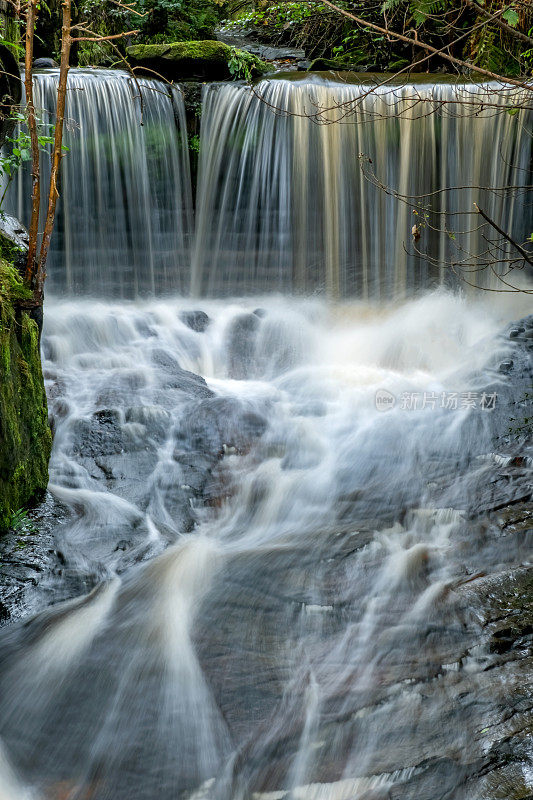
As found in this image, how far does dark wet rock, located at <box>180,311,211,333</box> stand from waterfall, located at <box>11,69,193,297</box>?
785 millimetres

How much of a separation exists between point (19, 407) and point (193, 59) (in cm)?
611

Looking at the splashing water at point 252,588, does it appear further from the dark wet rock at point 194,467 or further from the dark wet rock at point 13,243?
the dark wet rock at point 13,243

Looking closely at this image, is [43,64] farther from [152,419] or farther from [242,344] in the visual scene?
[152,419]

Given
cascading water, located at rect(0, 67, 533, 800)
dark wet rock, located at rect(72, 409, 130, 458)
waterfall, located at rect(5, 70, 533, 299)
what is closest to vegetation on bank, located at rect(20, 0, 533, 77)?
waterfall, located at rect(5, 70, 533, 299)

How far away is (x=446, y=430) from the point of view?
5.55 meters

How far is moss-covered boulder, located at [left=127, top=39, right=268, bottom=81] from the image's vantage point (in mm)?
8320

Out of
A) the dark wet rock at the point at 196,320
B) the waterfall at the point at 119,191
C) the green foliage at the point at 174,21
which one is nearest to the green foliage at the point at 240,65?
the waterfall at the point at 119,191

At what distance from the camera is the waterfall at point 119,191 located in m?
7.91

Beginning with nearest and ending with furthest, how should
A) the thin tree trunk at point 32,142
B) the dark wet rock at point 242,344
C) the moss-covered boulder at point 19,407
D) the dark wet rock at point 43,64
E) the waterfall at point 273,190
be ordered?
the moss-covered boulder at point 19,407 → the thin tree trunk at point 32,142 → the dark wet rock at point 242,344 → the waterfall at point 273,190 → the dark wet rock at point 43,64

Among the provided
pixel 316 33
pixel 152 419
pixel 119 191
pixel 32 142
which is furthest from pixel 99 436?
pixel 316 33

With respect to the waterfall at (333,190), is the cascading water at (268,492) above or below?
below

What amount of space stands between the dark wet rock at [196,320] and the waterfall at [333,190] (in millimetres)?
801

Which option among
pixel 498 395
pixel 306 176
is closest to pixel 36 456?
pixel 498 395

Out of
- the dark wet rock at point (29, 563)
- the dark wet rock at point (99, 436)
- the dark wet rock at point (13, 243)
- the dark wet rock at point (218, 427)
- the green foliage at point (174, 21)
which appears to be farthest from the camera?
the green foliage at point (174, 21)
